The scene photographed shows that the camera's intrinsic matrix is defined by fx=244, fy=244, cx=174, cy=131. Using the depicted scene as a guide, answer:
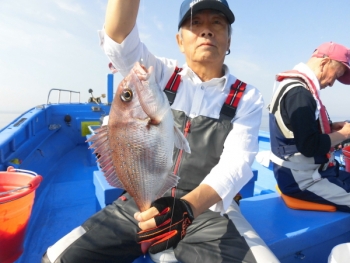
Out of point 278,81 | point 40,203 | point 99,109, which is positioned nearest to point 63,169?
point 40,203

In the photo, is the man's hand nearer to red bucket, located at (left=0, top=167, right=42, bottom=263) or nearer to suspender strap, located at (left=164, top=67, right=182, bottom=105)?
suspender strap, located at (left=164, top=67, right=182, bottom=105)

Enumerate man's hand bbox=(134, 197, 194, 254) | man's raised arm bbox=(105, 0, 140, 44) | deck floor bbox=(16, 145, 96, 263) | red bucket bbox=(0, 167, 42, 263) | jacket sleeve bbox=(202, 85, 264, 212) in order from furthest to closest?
deck floor bbox=(16, 145, 96, 263)
red bucket bbox=(0, 167, 42, 263)
jacket sleeve bbox=(202, 85, 264, 212)
man's raised arm bbox=(105, 0, 140, 44)
man's hand bbox=(134, 197, 194, 254)

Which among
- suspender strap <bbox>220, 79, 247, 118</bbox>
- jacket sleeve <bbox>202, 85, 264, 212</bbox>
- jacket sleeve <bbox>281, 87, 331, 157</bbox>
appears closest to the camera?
jacket sleeve <bbox>202, 85, 264, 212</bbox>

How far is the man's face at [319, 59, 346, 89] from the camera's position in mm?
2844

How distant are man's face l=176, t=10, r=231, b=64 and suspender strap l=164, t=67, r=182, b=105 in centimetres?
22

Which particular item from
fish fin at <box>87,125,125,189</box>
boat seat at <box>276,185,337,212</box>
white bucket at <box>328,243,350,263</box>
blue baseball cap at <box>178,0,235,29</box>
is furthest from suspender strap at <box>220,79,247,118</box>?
boat seat at <box>276,185,337,212</box>

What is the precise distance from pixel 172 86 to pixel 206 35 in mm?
486

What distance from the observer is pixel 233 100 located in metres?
2.02

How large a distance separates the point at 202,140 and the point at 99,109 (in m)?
6.02

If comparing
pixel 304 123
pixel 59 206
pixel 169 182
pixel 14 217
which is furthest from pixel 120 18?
pixel 59 206

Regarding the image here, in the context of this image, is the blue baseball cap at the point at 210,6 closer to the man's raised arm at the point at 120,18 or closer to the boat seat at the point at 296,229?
the man's raised arm at the point at 120,18

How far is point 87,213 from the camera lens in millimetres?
3301

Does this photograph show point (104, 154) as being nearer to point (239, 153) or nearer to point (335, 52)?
point (239, 153)

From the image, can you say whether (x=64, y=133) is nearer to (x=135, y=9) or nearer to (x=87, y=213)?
(x=87, y=213)
